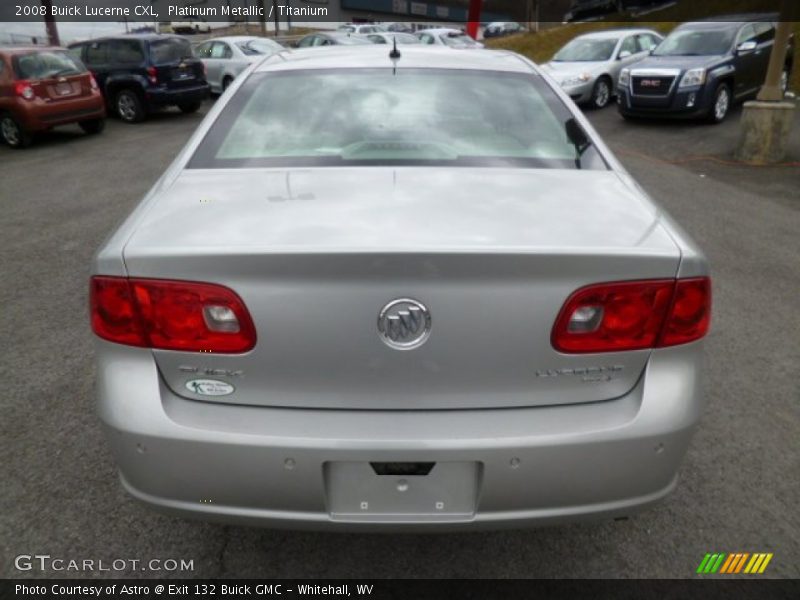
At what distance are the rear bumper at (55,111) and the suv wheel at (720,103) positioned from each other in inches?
436

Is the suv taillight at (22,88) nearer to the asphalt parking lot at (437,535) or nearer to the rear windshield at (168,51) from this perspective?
the rear windshield at (168,51)

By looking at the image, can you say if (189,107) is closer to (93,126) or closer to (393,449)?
(93,126)

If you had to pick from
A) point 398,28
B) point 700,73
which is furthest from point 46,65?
point 398,28

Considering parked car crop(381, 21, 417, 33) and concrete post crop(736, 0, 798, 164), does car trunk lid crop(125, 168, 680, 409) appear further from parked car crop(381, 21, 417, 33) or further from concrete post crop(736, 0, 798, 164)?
parked car crop(381, 21, 417, 33)

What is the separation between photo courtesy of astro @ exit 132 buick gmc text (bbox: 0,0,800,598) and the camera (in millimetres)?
1774

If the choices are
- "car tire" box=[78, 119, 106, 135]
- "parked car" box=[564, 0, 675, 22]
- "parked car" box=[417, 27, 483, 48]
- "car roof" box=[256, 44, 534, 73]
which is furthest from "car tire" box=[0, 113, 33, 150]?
"parked car" box=[564, 0, 675, 22]

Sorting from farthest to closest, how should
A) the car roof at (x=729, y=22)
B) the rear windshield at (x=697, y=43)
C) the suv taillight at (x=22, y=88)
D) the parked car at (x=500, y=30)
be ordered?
the parked car at (x=500, y=30), the car roof at (x=729, y=22), the rear windshield at (x=697, y=43), the suv taillight at (x=22, y=88)

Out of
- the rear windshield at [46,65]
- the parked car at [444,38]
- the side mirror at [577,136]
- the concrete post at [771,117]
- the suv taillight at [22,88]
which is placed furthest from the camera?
the parked car at [444,38]

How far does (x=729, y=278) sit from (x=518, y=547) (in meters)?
3.63

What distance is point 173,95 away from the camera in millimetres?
14578

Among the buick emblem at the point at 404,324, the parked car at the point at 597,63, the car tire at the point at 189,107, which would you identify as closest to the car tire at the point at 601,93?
the parked car at the point at 597,63

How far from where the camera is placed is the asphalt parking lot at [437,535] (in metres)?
2.42

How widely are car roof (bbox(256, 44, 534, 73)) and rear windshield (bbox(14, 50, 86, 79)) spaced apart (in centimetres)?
1027

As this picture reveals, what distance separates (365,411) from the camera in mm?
1837
